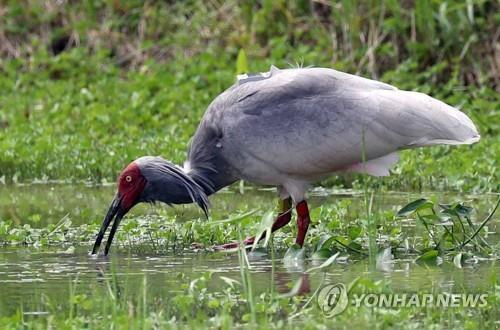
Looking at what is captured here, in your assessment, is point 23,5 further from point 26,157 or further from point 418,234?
point 418,234

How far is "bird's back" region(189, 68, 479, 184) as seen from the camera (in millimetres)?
7832

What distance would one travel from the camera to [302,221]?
26.4 feet

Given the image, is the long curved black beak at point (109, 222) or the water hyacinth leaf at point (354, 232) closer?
the water hyacinth leaf at point (354, 232)

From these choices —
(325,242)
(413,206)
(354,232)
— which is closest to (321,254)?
(325,242)

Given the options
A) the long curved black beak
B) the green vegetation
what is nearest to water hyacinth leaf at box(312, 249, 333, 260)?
the long curved black beak

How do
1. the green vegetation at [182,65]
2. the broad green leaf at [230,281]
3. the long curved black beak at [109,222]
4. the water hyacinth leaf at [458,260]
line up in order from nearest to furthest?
the broad green leaf at [230,281]
the water hyacinth leaf at [458,260]
the long curved black beak at [109,222]
the green vegetation at [182,65]

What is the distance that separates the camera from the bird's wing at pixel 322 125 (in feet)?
25.7

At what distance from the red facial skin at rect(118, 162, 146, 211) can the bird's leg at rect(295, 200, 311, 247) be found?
38.1 inches

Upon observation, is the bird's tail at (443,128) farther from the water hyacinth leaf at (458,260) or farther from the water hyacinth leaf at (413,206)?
the water hyacinth leaf at (458,260)

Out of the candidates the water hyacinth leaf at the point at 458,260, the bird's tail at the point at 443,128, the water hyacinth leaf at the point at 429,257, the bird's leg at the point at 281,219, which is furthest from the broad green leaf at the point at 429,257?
the bird's leg at the point at 281,219

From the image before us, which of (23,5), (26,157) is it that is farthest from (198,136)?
(23,5)

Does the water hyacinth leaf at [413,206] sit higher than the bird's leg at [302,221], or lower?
higher
